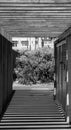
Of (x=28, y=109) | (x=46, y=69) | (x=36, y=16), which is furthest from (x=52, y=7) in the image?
(x=46, y=69)

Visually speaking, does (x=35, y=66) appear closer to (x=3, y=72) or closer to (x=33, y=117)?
(x=3, y=72)

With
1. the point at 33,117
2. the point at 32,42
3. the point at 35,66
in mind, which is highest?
the point at 32,42

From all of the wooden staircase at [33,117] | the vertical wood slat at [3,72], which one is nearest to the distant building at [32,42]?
the vertical wood slat at [3,72]

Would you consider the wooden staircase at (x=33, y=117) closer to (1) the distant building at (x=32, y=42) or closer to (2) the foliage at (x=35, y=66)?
(2) the foliage at (x=35, y=66)

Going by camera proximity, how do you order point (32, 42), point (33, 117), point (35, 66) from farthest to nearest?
point (32, 42) < point (35, 66) < point (33, 117)

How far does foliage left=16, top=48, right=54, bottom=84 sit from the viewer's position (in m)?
21.4

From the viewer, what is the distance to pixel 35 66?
847 inches

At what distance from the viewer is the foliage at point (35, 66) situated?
2141 centimetres

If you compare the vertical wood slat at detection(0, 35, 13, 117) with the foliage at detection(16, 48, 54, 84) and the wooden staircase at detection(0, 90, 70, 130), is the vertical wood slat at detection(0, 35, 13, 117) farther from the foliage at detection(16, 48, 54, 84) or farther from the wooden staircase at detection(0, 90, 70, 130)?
the foliage at detection(16, 48, 54, 84)

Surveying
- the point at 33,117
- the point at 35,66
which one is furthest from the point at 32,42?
the point at 33,117

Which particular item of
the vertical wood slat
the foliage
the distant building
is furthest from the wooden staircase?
the distant building

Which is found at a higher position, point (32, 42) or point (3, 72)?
point (32, 42)

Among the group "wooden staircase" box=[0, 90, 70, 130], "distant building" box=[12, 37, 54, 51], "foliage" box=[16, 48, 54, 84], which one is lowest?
"wooden staircase" box=[0, 90, 70, 130]

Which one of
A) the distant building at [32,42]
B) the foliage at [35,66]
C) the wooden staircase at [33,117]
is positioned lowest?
the wooden staircase at [33,117]
